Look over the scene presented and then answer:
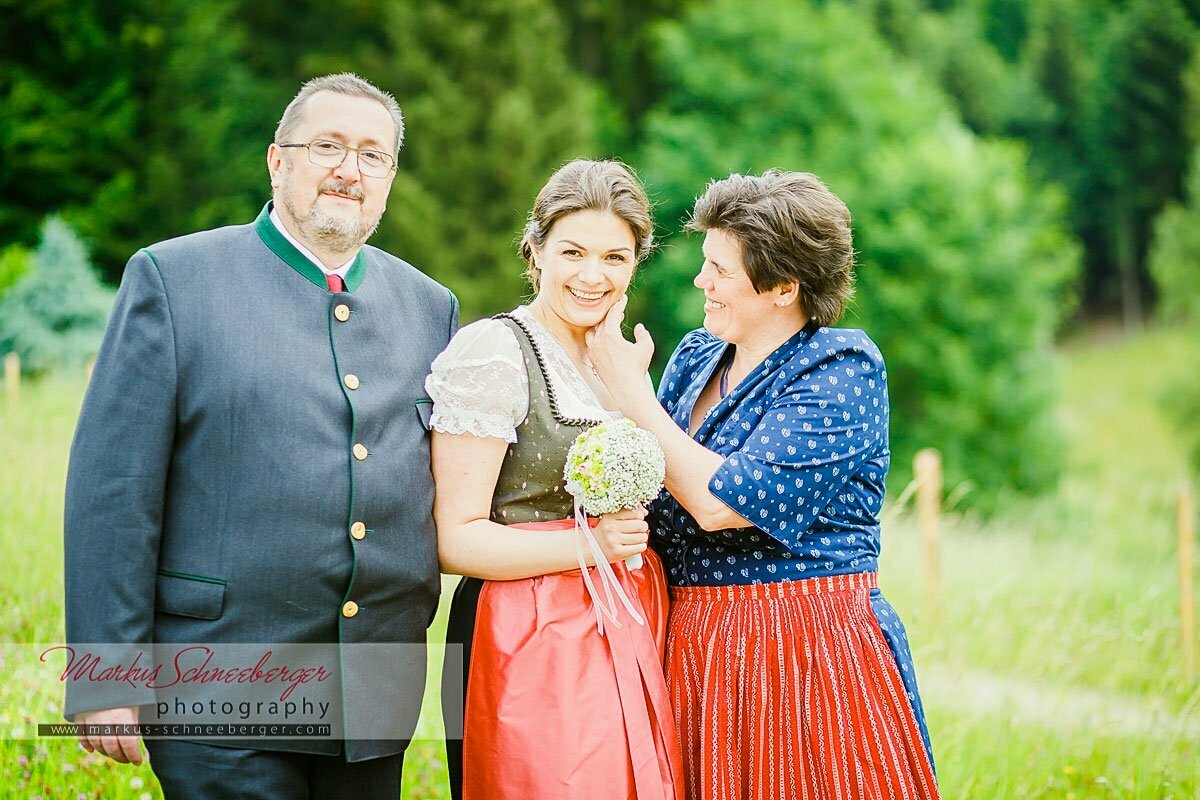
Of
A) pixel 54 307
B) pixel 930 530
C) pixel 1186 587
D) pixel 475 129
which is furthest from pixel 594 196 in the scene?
pixel 475 129

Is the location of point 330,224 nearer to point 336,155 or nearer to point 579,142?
point 336,155

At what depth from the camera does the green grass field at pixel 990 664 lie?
4.00m

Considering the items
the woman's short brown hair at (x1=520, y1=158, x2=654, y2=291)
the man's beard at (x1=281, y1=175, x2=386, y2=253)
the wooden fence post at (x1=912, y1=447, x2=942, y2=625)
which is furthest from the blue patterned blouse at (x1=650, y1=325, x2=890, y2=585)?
the wooden fence post at (x1=912, y1=447, x2=942, y2=625)

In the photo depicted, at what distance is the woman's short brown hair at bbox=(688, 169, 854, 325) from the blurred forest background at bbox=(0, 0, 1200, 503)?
1379cm

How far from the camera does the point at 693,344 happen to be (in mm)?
3520

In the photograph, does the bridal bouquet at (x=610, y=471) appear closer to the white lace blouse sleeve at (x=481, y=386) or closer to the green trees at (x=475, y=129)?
the white lace blouse sleeve at (x=481, y=386)

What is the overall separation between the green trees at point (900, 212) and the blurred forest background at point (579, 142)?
5 centimetres

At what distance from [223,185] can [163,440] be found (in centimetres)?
1587

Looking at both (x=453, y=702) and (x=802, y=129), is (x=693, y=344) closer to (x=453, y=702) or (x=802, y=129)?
(x=453, y=702)

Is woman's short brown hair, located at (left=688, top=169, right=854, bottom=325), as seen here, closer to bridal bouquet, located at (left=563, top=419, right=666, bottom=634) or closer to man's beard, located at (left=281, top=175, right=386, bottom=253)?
bridal bouquet, located at (left=563, top=419, right=666, bottom=634)

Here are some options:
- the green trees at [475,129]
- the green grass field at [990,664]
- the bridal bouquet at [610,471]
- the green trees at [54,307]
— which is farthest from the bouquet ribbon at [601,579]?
the green trees at [475,129]

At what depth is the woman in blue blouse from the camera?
291cm

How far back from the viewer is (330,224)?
107 inches

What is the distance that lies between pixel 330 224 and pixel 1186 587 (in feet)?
23.4
